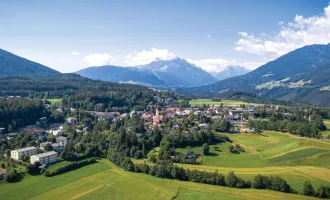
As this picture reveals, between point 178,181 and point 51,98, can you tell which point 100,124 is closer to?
point 178,181

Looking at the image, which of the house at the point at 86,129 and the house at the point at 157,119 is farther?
the house at the point at 157,119

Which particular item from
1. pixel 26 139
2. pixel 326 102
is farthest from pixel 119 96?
pixel 326 102

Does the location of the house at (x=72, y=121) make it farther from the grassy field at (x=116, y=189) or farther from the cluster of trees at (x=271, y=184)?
the cluster of trees at (x=271, y=184)

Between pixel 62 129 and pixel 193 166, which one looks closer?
pixel 193 166

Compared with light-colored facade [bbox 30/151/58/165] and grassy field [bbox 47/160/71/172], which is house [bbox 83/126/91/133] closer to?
light-colored facade [bbox 30/151/58/165]

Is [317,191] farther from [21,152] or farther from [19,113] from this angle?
[19,113]

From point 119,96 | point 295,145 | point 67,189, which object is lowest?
point 67,189

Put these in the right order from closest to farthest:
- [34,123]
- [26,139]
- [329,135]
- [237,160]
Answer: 1. [237,160]
2. [26,139]
3. [329,135]
4. [34,123]

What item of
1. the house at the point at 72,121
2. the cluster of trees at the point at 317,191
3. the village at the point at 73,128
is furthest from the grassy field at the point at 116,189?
the house at the point at 72,121
